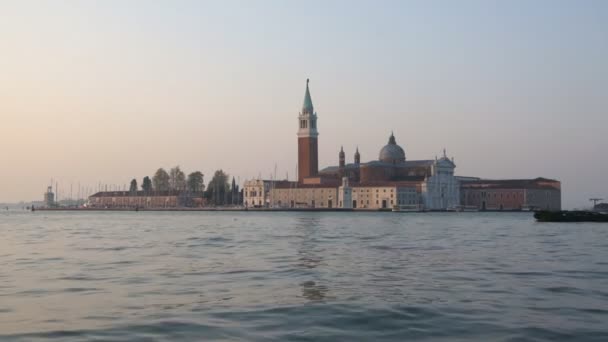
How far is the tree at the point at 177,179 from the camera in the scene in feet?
431

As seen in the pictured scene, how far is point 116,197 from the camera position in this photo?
13788 centimetres

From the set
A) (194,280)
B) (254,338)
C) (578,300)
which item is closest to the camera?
(254,338)

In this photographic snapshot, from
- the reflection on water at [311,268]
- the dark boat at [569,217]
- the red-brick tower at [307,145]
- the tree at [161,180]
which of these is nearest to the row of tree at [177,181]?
the tree at [161,180]

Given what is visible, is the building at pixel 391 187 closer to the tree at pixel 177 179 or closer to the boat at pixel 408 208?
the boat at pixel 408 208

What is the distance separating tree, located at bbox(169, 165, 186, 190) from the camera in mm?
131250

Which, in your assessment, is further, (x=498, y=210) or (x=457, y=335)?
(x=498, y=210)

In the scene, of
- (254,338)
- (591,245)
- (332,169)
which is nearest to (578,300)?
(254,338)

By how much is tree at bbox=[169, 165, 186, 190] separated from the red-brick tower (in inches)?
1106

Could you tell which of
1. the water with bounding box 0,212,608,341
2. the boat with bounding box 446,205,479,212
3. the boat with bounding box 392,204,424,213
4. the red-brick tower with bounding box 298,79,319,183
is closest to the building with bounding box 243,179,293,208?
the red-brick tower with bounding box 298,79,319,183

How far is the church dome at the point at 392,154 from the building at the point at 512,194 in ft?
35.4

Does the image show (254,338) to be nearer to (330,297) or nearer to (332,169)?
(330,297)

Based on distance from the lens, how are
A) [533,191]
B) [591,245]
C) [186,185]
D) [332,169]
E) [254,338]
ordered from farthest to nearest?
[186,185], [332,169], [533,191], [591,245], [254,338]

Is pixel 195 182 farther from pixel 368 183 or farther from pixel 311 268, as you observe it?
pixel 311 268

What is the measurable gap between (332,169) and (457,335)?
112 m
